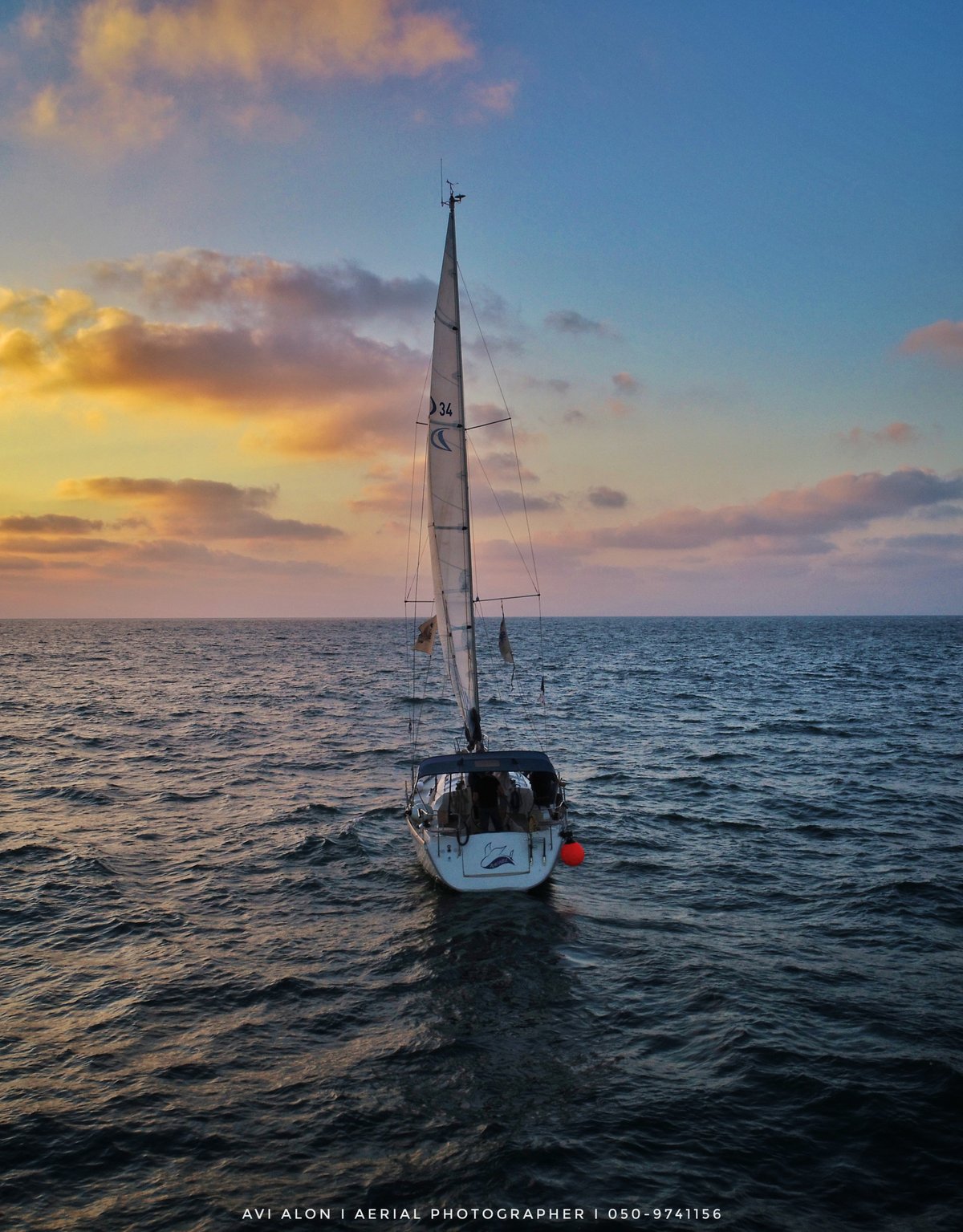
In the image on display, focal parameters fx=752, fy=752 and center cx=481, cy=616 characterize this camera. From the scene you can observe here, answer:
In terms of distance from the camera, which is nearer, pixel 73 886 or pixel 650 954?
pixel 650 954

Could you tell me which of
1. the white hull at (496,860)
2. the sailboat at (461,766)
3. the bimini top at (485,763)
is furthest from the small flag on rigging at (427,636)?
the white hull at (496,860)

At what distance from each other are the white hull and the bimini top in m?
1.57

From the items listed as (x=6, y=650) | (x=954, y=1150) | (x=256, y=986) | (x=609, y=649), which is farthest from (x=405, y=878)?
(x=6, y=650)

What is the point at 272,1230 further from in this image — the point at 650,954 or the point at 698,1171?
the point at 650,954

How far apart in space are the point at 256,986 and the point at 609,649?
11963 cm

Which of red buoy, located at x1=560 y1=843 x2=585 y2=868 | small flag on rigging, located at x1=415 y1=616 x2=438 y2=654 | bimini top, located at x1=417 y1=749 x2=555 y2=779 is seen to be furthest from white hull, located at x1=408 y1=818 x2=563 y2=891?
small flag on rigging, located at x1=415 y1=616 x2=438 y2=654

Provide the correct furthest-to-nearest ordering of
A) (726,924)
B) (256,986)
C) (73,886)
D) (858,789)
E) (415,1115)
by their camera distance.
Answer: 1. (858,789)
2. (73,886)
3. (726,924)
4. (256,986)
5. (415,1115)

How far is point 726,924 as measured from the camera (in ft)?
57.4

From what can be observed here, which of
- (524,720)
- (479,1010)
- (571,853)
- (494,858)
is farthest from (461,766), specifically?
(524,720)

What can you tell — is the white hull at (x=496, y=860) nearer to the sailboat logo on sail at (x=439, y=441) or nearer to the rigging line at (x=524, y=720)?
the sailboat logo on sail at (x=439, y=441)

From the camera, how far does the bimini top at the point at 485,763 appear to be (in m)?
18.5

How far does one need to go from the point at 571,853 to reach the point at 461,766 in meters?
3.37

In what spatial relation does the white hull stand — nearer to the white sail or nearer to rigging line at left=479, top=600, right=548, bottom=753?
the white sail

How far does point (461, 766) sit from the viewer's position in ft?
61.1
